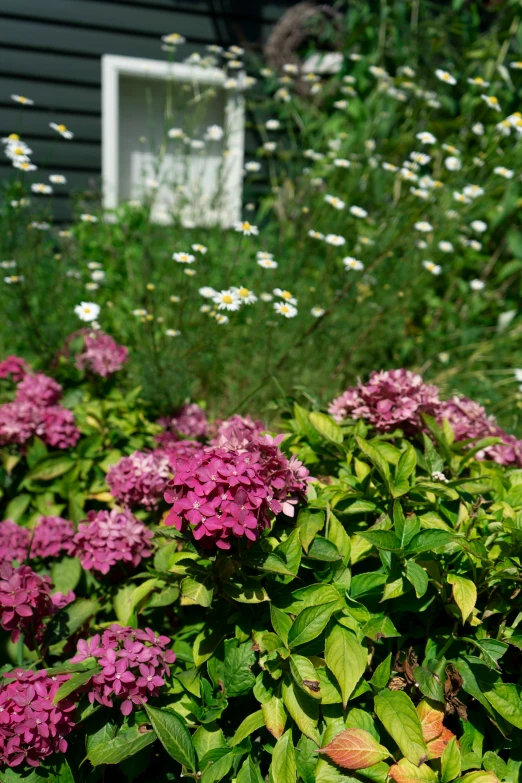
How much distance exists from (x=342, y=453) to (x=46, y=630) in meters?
0.81

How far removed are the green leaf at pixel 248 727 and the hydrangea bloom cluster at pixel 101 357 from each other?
1.39 metres

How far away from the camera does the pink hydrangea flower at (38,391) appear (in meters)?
2.19

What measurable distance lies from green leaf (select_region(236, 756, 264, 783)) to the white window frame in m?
3.86

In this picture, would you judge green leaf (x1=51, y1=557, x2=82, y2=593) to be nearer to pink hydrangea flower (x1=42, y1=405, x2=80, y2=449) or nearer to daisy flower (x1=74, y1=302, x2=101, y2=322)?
pink hydrangea flower (x1=42, y1=405, x2=80, y2=449)

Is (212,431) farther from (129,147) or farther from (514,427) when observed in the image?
(129,147)

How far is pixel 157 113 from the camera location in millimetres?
5102

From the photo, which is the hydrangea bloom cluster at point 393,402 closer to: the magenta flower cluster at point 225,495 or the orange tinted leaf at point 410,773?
the magenta flower cluster at point 225,495

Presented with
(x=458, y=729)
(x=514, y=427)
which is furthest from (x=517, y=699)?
(x=514, y=427)

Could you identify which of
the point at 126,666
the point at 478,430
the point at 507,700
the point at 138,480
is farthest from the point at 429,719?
the point at 138,480

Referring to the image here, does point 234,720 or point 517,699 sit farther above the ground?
point 517,699

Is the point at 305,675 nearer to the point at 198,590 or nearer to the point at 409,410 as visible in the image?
the point at 198,590

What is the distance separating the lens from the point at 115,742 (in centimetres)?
130

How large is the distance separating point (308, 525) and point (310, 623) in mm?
212

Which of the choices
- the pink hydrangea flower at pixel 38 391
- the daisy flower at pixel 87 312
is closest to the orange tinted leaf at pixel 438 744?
the pink hydrangea flower at pixel 38 391
